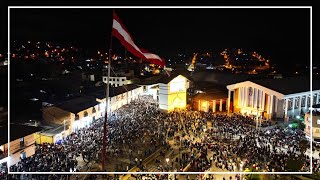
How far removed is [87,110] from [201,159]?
25.0 ft

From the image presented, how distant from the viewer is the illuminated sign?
2027cm

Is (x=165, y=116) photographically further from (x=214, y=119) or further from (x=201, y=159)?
(x=201, y=159)

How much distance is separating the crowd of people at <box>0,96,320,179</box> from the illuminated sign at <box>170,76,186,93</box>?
14.6 ft

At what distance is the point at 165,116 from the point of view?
16.8 meters

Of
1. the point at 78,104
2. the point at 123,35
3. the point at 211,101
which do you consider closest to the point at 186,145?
the point at 78,104

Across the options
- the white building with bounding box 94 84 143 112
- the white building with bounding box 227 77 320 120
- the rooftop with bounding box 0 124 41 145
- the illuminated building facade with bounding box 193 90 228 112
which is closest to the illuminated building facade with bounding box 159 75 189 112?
the illuminated building facade with bounding box 193 90 228 112

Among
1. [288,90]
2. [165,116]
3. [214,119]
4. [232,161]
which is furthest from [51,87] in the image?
[232,161]

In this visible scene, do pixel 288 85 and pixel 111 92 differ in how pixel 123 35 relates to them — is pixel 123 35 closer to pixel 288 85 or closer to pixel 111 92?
pixel 111 92

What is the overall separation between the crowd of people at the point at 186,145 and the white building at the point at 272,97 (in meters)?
2.20

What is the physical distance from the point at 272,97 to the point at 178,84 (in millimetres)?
5744

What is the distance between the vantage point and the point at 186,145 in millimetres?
12383

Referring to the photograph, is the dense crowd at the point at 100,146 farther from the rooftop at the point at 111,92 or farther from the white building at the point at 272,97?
the white building at the point at 272,97

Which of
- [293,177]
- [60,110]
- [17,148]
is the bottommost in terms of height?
[293,177]

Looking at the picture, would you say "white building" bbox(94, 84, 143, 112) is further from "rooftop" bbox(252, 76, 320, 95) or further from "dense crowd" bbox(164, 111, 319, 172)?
"rooftop" bbox(252, 76, 320, 95)
